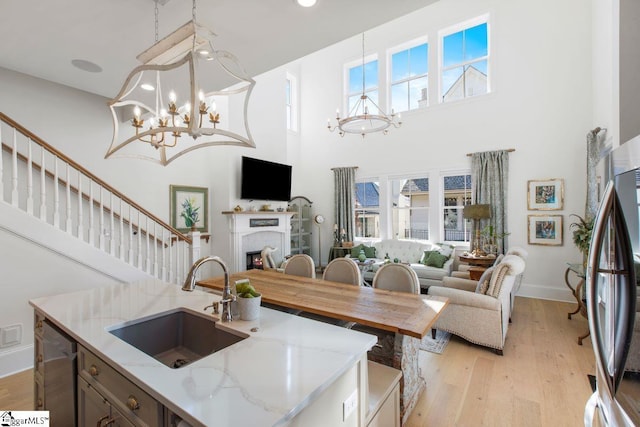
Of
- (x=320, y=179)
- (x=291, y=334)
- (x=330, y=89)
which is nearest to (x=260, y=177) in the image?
(x=320, y=179)

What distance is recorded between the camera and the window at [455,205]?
5.54 m

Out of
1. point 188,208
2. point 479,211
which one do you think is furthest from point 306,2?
point 188,208

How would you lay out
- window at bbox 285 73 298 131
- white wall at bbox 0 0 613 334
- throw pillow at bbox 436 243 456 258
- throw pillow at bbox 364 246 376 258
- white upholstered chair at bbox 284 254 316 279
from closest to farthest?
white upholstered chair at bbox 284 254 316 279, white wall at bbox 0 0 613 334, throw pillow at bbox 436 243 456 258, throw pillow at bbox 364 246 376 258, window at bbox 285 73 298 131

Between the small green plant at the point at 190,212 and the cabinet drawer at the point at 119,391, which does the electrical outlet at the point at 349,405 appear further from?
the small green plant at the point at 190,212

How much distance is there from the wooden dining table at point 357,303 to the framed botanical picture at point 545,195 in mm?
3808

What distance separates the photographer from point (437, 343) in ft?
10.6

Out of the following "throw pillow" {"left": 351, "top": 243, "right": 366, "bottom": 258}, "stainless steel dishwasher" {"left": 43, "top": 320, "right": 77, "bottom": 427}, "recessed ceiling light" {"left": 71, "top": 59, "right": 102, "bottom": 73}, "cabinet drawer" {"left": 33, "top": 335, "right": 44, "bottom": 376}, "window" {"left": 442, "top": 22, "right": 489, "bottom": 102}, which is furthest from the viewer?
"throw pillow" {"left": 351, "top": 243, "right": 366, "bottom": 258}

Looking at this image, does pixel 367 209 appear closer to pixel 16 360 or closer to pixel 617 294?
pixel 16 360

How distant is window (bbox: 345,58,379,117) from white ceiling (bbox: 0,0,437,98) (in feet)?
14.5

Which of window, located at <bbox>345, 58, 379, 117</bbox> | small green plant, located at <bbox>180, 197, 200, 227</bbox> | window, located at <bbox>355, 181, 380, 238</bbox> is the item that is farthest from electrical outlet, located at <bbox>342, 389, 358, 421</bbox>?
window, located at <bbox>345, 58, 379, 117</bbox>

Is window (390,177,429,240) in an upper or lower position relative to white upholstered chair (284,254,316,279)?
upper

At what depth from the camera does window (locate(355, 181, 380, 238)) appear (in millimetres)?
6723

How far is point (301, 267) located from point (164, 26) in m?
2.41

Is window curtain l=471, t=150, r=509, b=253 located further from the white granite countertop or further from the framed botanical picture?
the white granite countertop
